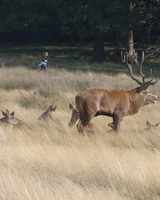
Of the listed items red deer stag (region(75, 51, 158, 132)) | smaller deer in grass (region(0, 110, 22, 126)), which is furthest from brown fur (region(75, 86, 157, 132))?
smaller deer in grass (region(0, 110, 22, 126))

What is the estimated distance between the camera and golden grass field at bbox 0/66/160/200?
5691mm

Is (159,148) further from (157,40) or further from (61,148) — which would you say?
(157,40)

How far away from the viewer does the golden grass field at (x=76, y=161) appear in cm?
569

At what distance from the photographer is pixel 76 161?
6.98m

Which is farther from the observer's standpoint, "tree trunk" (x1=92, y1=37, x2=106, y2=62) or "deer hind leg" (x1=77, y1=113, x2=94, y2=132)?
"tree trunk" (x1=92, y1=37, x2=106, y2=62)

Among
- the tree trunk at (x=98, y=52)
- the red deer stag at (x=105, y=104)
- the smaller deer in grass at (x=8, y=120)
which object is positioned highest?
the red deer stag at (x=105, y=104)

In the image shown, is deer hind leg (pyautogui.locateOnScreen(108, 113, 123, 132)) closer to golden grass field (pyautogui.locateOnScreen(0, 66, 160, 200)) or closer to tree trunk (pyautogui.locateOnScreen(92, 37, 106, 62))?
golden grass field (pyautogui.locateOnScreen(0, 66, 160, 200))

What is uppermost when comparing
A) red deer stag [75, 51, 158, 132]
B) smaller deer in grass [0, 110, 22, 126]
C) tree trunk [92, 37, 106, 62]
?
red deer stag [75, 51, 158, 132]

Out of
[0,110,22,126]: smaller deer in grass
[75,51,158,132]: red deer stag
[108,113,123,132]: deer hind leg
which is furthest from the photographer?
[0,110,22,126]: smaller deer in grass

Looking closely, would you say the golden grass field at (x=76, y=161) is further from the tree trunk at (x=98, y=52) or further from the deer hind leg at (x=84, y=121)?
the tree trunk at (x=98, y=52)

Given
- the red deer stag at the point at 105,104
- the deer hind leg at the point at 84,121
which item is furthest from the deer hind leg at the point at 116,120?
the deer hind leg at the point at 84,121

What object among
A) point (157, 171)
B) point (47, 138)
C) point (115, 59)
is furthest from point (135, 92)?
point (115, 59)

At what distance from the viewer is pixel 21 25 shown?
32.0 m

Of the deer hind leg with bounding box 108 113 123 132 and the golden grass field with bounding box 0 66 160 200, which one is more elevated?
the deer hind leg with bounding box 108 113 123 132
